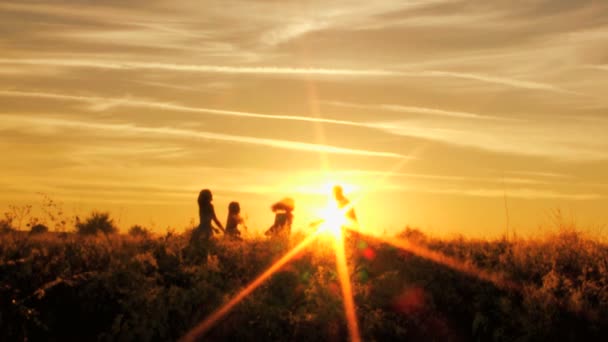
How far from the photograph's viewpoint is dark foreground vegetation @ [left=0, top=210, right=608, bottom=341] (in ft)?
59.3

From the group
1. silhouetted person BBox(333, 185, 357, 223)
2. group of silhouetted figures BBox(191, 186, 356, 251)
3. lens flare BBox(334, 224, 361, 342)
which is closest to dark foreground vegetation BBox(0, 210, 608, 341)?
lens flare BBox(334, 224, 361, 342)

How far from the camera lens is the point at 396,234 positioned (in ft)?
78.4

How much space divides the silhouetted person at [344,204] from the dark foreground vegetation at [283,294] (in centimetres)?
525

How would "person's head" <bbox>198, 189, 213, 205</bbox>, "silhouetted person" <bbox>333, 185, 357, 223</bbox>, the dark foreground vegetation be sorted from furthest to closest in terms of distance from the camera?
"person's head" <bbox>198, 189, 213, 205</bbox>
"silhouetted person" <bbox>333, 185, 357, 223</bbox>
the dark foreground vegetation

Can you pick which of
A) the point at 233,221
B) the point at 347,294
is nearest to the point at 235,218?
the point at 233,221

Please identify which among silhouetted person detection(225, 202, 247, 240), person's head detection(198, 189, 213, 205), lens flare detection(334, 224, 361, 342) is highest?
person's head detection(198, 189, 213, 205)

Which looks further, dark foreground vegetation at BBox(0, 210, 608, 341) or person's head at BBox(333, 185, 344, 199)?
person's head at BBox(333, 185, 344, 199)

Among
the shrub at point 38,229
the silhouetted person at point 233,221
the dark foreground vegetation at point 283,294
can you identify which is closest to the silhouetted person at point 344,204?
the silhouetted person at point 233,221

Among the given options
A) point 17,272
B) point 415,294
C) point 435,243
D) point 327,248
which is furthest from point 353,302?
point 17,272

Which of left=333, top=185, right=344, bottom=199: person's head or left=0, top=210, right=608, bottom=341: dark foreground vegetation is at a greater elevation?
left=333, top=185, right=344, bottom=199: person's head

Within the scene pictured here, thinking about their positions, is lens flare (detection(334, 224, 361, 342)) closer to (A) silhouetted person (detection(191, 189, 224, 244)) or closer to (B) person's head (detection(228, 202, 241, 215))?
(A) silhouetted person (detection(191, 189, 224, 244))

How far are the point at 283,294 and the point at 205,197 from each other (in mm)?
8749

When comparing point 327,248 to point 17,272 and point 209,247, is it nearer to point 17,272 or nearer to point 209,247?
point 209,247

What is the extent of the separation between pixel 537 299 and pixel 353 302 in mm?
3859
